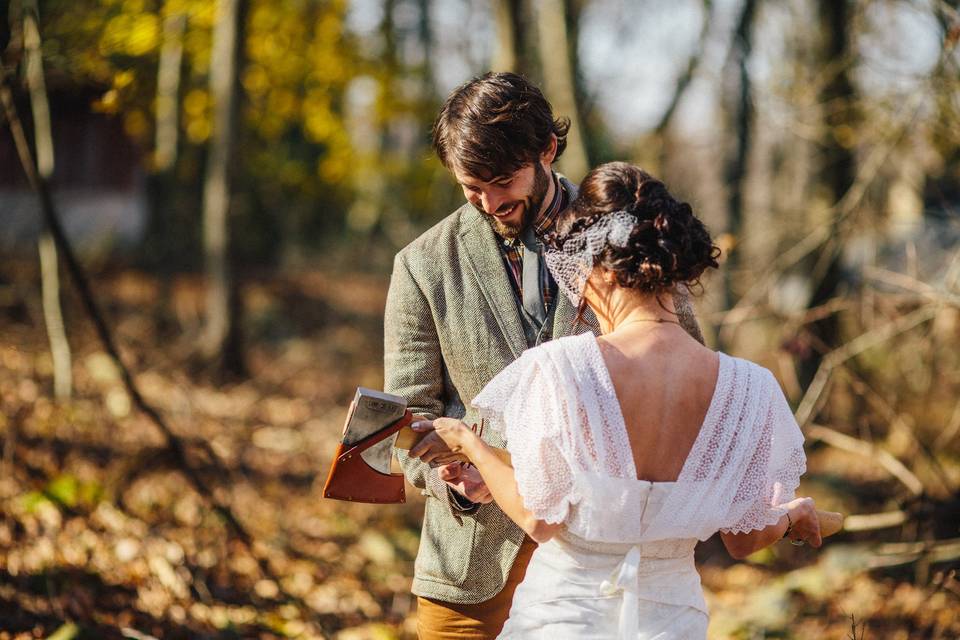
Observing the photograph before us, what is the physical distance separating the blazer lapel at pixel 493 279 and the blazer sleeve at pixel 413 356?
Answer: 183 mm

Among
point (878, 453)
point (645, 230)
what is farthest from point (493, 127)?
point (878, 453)

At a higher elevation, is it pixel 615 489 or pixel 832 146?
pixel 832 146

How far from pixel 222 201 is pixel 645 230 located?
10.4 m

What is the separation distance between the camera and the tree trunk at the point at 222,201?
1145cm

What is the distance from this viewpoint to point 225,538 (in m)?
6.26

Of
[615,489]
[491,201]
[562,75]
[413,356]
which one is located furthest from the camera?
[562,75]

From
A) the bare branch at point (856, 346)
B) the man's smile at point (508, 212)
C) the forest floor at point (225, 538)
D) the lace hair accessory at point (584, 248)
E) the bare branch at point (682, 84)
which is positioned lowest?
the forest floor at point (225, 538)

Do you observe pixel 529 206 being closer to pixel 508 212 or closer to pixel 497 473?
pixel 508 212

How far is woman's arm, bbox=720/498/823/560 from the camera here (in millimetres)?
2285

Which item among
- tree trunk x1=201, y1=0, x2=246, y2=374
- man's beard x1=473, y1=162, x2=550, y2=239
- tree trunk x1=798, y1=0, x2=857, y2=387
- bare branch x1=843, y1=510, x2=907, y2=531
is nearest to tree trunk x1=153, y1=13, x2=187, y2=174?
tree trunk x1=201, y1=0, x2=246, y2=374

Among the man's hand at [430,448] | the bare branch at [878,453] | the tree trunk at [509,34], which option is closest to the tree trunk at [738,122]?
the bare branch at [878,453]

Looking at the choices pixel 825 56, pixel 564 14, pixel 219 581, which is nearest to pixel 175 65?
pixel 564 14

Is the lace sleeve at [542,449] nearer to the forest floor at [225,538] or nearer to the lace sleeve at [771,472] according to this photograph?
the lace sleeve at [771,472]

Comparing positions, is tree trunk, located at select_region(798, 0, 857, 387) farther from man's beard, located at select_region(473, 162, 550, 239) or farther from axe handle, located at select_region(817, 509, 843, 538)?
axe handle, located at select_region(817, 509, 843, 538)
